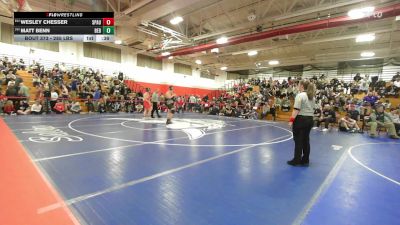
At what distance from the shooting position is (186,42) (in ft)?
53.0

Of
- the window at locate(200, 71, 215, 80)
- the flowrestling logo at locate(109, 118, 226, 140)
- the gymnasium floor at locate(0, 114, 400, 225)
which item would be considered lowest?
the gymnasium floor at locate(0, 114, 400, 225)

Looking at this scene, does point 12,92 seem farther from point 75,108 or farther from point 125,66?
point 125,66

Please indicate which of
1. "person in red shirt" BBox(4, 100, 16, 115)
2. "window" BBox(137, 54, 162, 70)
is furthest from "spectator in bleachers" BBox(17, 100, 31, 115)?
"window" BBox(137, 54, 162, 70)

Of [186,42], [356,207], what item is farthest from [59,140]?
[186,42]

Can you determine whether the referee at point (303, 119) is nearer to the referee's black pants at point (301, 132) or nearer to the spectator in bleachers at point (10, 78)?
the referee's black pants at point (301, 132)

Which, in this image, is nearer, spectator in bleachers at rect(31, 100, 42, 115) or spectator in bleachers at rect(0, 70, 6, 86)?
spectator in bleachers at rect(31, 100, 42, 115)

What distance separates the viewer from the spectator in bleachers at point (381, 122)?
9.23m

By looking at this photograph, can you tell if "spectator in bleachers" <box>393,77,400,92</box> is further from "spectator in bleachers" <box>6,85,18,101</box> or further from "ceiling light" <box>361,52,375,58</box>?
"spectator in bleachers" <box>6,85,18,101</box>

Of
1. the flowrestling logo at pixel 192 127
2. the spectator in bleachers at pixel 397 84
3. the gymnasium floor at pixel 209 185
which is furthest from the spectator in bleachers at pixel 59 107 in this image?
the spectator in bleachers at pixel 397 84

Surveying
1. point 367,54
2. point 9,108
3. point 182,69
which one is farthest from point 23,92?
point 367,54

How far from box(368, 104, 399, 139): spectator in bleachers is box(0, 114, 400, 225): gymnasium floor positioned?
4.99 m

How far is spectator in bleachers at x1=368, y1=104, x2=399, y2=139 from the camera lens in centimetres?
923
